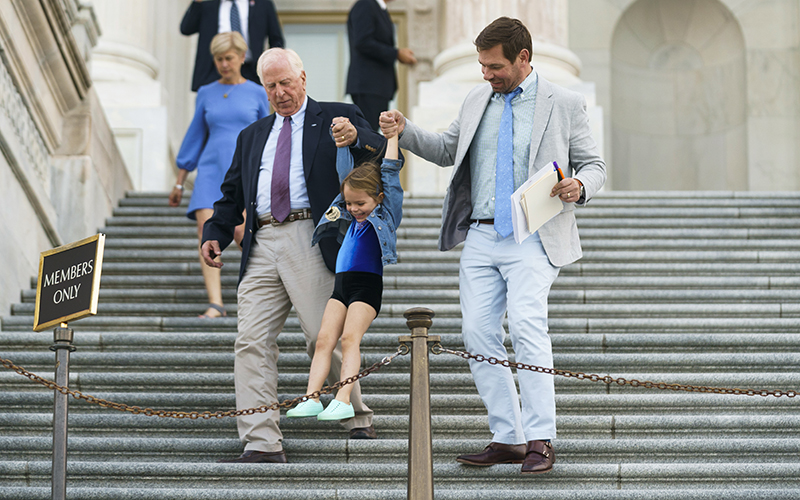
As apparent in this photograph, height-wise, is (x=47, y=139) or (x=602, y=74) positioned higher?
(x=602, y=74)

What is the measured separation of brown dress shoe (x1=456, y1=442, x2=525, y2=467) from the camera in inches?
196

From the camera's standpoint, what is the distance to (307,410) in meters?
5.12

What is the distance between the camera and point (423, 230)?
8594mm

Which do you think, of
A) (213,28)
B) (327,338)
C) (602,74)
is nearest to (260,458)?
(327,338)

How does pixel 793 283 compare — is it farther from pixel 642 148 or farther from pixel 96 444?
pixel 642 148

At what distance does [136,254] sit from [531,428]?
176 inches

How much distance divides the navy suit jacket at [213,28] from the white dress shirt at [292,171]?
4.03m

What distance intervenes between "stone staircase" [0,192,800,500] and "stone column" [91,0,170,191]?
3.06 meters

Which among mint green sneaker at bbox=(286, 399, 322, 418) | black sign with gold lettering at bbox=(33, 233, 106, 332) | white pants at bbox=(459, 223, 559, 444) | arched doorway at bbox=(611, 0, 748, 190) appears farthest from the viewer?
arched doorway at bbox=(611, 0, 748, 190)

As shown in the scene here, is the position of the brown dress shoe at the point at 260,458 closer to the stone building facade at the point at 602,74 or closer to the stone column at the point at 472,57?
the stone building facade at the point at 602,74

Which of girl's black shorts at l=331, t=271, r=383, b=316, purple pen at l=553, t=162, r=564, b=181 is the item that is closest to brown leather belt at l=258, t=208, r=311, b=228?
girl's black shorts at l=331, t=271, r=383, b=316

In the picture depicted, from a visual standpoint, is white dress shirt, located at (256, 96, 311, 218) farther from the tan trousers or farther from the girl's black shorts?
the girl's black shorts

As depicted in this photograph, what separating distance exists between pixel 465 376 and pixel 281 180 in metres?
1.51

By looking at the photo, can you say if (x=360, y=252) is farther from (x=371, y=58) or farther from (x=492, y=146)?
(x=371, y=58)
